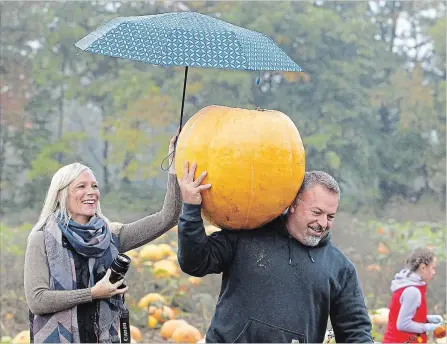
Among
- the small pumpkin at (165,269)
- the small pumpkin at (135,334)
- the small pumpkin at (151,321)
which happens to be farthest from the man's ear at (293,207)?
the small pumpkin at (165,269)

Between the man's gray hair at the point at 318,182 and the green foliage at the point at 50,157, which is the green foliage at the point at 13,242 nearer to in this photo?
the green foliage at the point at 50,157

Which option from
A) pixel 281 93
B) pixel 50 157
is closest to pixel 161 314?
pixel 50 157

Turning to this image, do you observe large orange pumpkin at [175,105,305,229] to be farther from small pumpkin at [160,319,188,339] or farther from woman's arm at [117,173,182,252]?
small pumpkin at [160,319,188,339]

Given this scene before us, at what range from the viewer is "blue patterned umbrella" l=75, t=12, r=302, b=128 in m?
3.41

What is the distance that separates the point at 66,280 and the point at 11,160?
729 inches

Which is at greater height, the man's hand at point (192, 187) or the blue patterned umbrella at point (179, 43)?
the blue patterned umbrella at point (179, 43)

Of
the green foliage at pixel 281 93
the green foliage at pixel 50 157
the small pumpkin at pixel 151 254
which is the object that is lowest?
the green foliage at pixel 50 157

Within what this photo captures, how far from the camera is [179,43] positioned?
136 inches

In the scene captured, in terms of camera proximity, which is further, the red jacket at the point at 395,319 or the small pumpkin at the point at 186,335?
the small pumpkin at the point at 186,335

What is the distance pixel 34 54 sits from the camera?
21.0m

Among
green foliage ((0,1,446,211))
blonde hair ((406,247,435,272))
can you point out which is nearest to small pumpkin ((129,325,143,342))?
blonde hair ((406,247,435,272))

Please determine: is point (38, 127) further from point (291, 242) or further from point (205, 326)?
point (291, 242)

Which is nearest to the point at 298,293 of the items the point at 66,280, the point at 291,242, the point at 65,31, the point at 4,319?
the point at 291,242

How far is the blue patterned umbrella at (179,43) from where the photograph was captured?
3414 mm
